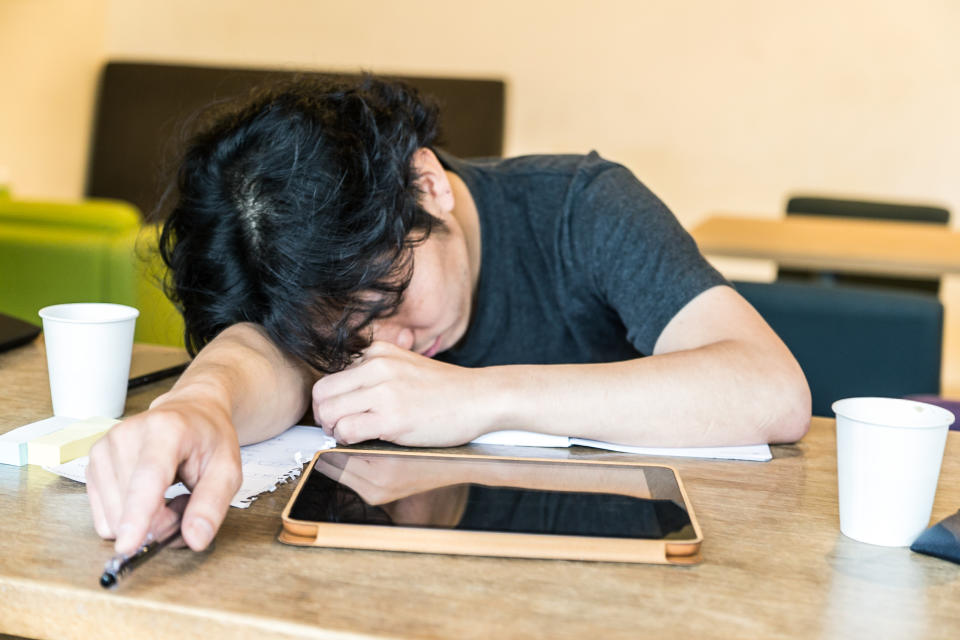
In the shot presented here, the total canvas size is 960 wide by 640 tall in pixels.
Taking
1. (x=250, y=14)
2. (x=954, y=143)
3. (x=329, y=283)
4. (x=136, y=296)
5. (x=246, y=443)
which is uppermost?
(x=250, y=14)

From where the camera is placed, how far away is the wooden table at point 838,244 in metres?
2.43

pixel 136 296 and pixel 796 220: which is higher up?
pixel 796 220

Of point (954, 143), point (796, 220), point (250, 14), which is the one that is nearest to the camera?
point (796, 220)

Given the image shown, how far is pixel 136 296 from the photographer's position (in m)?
2.72

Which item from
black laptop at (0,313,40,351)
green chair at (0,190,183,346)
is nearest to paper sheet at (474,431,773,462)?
black laptop at (0,313,40,351)

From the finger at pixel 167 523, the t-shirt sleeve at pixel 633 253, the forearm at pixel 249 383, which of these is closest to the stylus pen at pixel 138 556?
the finger at pixel 167 523

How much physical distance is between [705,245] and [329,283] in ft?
5.88

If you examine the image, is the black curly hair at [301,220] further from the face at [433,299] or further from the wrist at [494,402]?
the wrist at [494,402]

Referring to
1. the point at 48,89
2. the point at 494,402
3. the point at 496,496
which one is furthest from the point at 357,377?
the point at 48,89

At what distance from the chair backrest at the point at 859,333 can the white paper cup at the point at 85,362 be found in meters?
1.02

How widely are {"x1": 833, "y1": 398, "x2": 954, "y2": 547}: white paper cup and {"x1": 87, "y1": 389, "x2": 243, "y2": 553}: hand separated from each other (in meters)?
0.44

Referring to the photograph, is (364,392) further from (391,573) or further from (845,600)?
(845,600)

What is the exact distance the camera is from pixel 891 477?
678 millimetres

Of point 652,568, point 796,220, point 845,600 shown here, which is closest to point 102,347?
point 652,568
